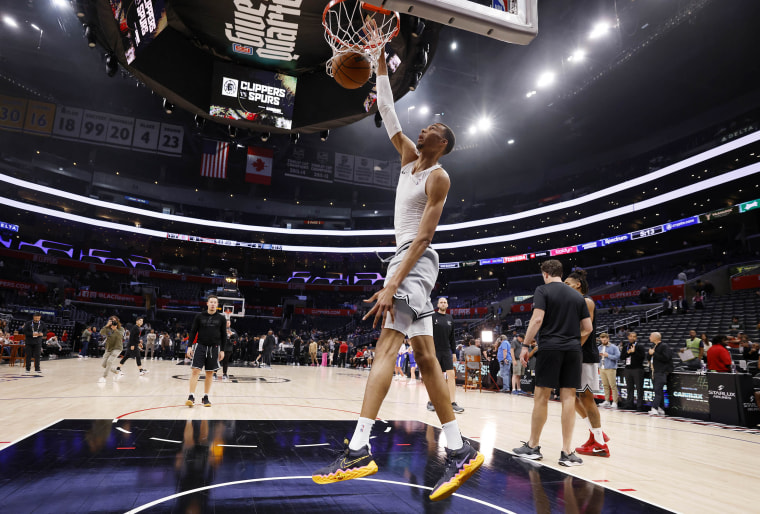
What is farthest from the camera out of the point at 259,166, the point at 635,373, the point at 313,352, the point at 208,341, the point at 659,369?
the point at 259,166

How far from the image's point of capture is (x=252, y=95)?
7102mm

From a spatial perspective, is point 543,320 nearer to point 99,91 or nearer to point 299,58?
point 299,58

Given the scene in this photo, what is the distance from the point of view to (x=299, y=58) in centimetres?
698

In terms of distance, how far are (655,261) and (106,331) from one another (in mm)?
35361

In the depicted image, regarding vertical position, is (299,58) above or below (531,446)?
above

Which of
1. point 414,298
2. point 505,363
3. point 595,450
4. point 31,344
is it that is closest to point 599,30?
point 505,363

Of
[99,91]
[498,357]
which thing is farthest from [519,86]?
[99,91]

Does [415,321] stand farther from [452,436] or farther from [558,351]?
[558,351]

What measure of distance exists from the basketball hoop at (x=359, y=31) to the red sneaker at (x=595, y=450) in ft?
14.3

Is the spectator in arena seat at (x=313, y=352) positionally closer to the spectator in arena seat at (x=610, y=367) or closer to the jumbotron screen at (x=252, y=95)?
the spectator in arena seat at (x=610, y=367)

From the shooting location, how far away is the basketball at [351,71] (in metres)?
4.08

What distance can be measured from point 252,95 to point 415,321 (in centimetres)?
624

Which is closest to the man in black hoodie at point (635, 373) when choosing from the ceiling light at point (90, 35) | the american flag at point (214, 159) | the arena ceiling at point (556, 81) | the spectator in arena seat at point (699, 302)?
the ceiling light at point (90, 35)

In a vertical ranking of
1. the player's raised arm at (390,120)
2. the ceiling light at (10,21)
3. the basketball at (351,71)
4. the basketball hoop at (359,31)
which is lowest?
the player's raised arm at (390,120)
